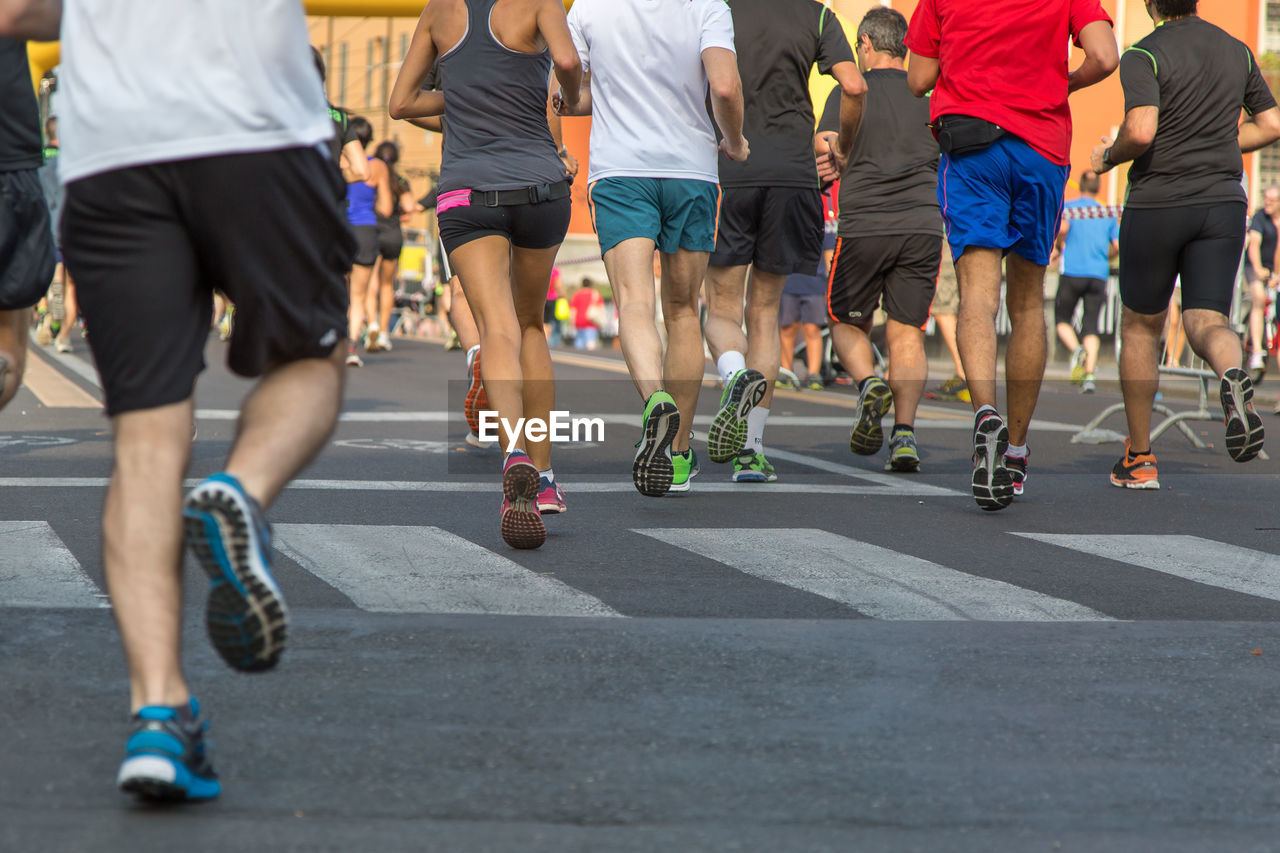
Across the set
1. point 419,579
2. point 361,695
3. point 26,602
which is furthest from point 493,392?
point 361,695

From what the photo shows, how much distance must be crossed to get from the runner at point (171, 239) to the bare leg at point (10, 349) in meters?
2.68

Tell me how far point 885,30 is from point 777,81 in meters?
1.24

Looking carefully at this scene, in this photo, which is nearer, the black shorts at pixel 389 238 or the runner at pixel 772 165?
the runner at pixel 772 165

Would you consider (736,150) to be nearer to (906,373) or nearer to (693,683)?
(906,373)

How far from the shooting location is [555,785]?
2.81 metres

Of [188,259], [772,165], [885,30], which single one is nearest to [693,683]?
[188,259]

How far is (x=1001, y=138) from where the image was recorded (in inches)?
271

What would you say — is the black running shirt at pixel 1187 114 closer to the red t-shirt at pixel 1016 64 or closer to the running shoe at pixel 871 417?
the red t-shirt at pixel 1016 64

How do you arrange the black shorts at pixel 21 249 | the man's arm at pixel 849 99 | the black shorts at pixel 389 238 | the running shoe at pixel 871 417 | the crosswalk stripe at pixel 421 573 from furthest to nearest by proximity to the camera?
the black shorts at pixel 389 238
the running shoe at pixel 871 417
the man's arm at pixel 849 99
the black shorts at pixel 21 249
the crosswalk stripe at pixel 421 573

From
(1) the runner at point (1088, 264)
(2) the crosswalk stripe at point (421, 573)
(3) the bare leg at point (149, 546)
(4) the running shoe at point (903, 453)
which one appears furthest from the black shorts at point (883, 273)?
(1) the runner at point (1088, 264)

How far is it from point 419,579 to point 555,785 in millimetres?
2062

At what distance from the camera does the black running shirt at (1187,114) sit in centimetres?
750

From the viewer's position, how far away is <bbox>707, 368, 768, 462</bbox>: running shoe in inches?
270

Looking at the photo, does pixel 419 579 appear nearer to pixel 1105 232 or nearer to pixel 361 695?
→ pixel 361 695
